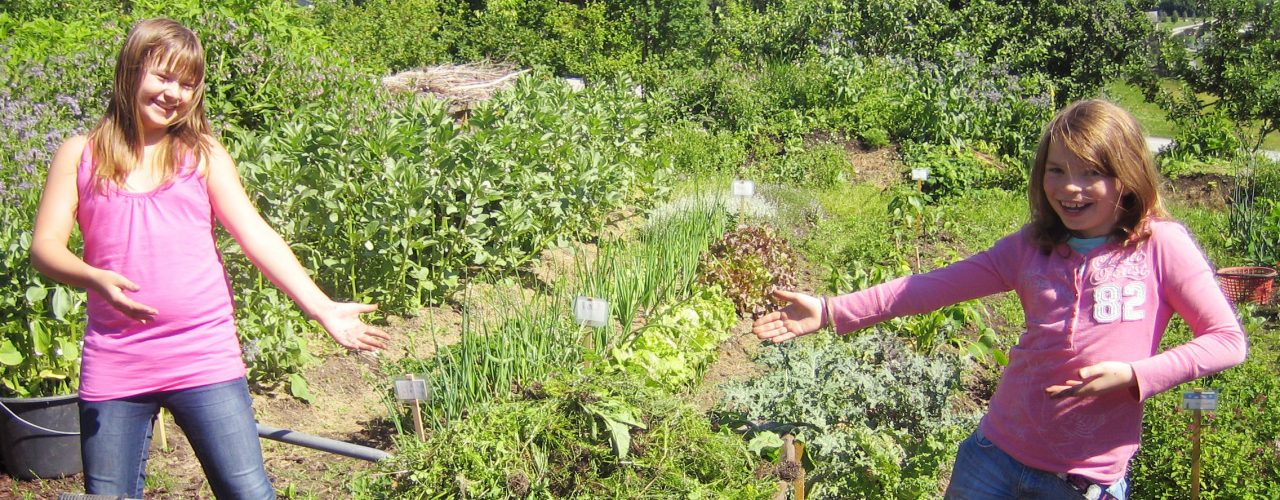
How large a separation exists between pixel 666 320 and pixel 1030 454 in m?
2.10

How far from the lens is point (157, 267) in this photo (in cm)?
217

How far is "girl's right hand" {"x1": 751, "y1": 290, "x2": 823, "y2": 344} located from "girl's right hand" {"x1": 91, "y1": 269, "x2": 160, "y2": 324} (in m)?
1.28

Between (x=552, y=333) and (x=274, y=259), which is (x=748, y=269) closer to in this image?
(x=552, y=333)

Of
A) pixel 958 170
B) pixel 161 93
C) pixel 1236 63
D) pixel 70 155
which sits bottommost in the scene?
pixel 958 170

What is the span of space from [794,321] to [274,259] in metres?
1.17

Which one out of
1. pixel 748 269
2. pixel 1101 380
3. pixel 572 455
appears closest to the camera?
pixel 1101 380

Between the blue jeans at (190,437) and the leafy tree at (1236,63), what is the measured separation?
8578 mm

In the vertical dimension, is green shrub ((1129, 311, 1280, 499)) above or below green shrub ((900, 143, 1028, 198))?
above

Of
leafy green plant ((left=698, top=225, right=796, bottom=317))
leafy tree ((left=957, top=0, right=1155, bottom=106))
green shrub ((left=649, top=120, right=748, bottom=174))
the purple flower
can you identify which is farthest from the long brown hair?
leafy tree ((left=957, top=0, right=1155, bottom=106))

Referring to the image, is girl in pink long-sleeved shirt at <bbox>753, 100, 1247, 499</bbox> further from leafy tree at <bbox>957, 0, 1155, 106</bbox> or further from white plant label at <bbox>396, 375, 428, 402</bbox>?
leafy tree at <bbox>957, 0, 1155, 106</bbox>

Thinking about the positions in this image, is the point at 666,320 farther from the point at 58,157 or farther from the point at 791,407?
the point at 58,157

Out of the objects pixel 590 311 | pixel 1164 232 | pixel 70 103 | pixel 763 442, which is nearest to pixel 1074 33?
pixel 590 311

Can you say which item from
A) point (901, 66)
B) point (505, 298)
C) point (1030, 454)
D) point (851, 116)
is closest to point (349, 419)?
point (505, 298)

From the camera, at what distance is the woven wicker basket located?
4426 mm
